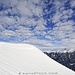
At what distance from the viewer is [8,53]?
27.7 feet

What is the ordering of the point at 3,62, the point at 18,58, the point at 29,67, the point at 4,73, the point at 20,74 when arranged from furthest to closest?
the point at 18,58 → the point at 29,67 → the point at 3,62 → the point at 20,74 → the point at 4,73

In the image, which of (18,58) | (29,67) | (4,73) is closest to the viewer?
(4,73)

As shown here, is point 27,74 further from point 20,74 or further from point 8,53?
point 8,53

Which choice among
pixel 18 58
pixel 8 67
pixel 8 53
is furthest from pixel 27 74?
pixel 8 53

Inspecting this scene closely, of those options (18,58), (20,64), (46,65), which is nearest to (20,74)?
(20,64)

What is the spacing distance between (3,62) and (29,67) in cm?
141

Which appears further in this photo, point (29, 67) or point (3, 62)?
point (29, 67)

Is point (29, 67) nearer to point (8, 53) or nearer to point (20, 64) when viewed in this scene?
point (20, 64)

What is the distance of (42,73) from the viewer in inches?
289

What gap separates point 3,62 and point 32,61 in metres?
1.94

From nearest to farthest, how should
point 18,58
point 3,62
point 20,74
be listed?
point 20,74 → point 3,62 → point 18,58

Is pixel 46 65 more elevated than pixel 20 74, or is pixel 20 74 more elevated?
pixel 46 65

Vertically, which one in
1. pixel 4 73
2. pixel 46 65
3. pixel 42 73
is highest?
pixel 46 65

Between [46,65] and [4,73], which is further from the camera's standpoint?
[46,65]
